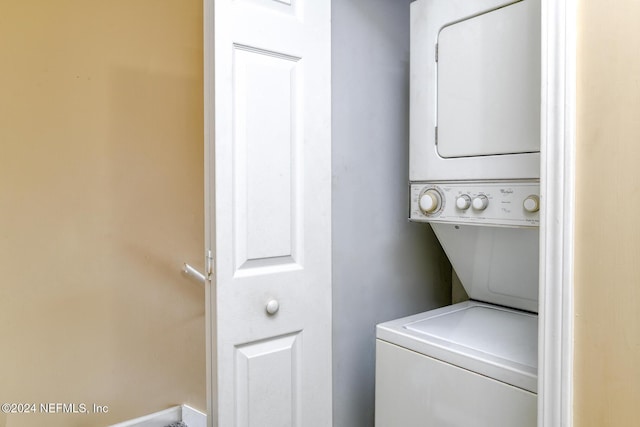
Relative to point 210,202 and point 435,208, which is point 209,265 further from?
point 435,208

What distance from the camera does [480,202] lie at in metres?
1.45

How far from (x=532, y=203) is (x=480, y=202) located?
18cm

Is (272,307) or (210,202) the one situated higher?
(210,202)

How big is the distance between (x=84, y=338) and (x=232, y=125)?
1.46 m

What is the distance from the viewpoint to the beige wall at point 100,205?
1.96 m

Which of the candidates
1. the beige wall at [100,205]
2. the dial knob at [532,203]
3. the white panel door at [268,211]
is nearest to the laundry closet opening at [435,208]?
the dial knob at [532,203]

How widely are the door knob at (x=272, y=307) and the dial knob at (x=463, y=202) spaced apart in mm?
708

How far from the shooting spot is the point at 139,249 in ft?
7.32

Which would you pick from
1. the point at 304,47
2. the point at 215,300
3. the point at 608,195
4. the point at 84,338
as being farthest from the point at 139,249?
the point at 608,195

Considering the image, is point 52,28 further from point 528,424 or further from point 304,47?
point 528,424

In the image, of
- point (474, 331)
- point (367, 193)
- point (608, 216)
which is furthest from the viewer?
point (367, 193)

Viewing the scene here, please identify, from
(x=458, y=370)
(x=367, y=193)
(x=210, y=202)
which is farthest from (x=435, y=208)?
(x=210, y=202)

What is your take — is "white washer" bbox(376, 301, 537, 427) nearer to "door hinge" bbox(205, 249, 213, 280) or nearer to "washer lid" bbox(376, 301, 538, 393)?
"washer lid" bbox(376, 301, 538, 393)

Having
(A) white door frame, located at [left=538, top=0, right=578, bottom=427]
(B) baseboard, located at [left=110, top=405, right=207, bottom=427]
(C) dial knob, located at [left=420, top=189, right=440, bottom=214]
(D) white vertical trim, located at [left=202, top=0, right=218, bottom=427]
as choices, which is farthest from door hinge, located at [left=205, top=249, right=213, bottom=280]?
(B) baseboard, located at [left=110, top=405, right=207, bottom=427]
